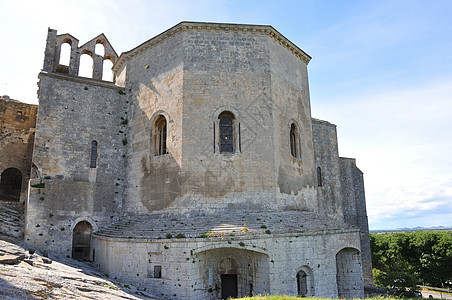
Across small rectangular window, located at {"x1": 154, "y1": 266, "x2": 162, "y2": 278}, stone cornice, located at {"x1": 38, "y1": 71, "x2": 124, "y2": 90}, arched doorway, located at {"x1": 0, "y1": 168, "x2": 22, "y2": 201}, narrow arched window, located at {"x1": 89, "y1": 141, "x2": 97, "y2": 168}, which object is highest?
stone cornice, located at {"x1": 38, "y1": 71, "x2": 124, "y2": 90}

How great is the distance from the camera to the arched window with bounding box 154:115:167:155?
15477 mm

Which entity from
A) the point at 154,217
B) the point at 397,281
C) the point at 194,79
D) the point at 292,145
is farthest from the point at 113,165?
the point at 397,281

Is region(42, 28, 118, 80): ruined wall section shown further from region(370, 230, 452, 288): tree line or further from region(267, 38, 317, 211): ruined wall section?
region(370, 230, 452, 288): tree line

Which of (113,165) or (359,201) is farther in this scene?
(359,201)

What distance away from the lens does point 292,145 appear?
54.3ft

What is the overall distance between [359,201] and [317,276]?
12.9m

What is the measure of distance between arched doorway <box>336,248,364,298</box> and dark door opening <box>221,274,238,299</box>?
5.15 metres

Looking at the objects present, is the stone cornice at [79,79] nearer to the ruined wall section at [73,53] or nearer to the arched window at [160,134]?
the ruined wall section at [73,53]

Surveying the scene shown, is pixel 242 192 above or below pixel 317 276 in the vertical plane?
above

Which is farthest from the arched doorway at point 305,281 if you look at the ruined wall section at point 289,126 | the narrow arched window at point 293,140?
the narrow arched window at point 293,140

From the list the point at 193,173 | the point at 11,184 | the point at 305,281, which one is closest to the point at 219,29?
the point at 193,173

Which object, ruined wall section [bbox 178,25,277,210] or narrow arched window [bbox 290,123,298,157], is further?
narrow arched window [bbox 290,123,298,157]

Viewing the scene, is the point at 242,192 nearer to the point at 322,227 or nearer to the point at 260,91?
the point at 322,227

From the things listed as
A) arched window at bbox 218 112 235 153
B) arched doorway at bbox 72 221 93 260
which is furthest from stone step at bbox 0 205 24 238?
arched window at bbox 218 112 235 153
